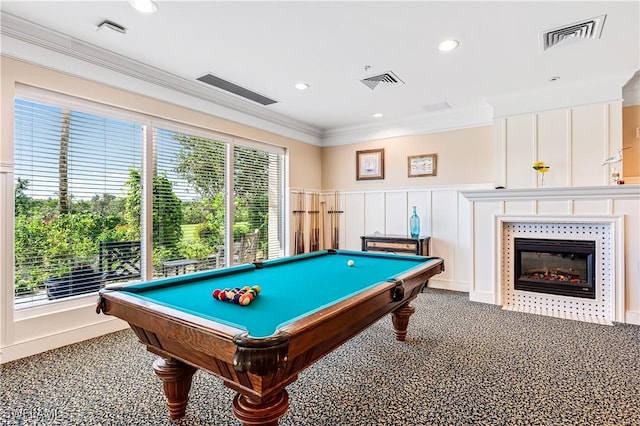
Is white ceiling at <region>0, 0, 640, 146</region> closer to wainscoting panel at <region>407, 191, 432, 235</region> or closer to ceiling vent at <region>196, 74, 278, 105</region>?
ceiling vent at <region>196, 74, 278, 105</region>

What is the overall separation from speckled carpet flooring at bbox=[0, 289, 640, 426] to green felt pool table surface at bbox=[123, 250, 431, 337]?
0.70m

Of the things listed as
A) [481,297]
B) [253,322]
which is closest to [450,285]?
[481,297]

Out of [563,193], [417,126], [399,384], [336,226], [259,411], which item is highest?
[417,126]

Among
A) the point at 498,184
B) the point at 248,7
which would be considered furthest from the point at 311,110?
the point at 498,184

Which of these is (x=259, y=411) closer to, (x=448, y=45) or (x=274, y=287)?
(x=274, y=287)

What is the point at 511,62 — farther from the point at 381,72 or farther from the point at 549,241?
the point at 549,241

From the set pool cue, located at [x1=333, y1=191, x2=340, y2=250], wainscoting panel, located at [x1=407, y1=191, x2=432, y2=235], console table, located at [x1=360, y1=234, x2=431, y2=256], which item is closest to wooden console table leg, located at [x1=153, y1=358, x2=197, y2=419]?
console table, located at [x1=360, y1=234, x2=431, y2=256]

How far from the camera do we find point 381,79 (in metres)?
3.55

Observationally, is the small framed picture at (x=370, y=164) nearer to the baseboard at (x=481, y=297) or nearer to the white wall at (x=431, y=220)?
the white wall at (x=431, y=220)

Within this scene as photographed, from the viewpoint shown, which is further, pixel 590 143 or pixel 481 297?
pixel 481 297

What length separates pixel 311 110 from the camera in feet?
15.4

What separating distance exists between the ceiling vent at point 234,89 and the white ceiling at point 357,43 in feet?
0.37

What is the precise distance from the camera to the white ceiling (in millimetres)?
2316

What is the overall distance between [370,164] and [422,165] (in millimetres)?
877
